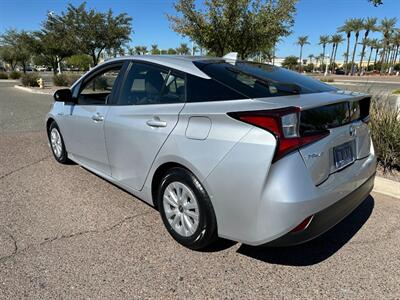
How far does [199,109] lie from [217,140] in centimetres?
35

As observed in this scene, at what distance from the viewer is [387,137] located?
190 inches

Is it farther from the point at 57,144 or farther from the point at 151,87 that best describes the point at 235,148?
the point at 57,144

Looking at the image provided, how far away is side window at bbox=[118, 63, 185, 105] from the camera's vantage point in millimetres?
3062

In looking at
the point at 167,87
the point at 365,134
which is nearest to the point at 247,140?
the point at 167,87

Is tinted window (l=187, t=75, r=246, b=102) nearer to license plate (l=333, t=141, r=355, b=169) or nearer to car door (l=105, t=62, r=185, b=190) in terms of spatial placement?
car door (l=105, t=62, r=185, b=190)

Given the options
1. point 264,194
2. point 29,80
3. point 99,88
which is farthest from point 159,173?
point 29,80

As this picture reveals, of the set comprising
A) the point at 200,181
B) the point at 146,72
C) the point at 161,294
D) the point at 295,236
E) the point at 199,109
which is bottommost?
the point at 161,294

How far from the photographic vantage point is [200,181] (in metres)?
2.66

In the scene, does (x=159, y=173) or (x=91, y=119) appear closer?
(x=159, y=173)

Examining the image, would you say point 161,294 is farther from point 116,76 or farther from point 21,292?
point 116,76

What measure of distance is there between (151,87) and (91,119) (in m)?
1.02

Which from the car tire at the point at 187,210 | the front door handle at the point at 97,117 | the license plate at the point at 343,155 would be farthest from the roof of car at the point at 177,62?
the license plate at the point at 343,155

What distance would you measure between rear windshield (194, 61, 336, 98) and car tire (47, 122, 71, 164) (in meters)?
2.88

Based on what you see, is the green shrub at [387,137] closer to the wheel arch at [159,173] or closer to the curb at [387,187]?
the curb at [387,187]
